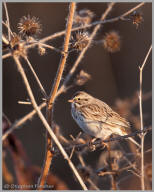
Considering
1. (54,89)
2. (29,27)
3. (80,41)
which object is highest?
(29,27)

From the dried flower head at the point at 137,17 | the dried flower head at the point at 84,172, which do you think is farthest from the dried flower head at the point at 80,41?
the dried flower head at the point at 84,172

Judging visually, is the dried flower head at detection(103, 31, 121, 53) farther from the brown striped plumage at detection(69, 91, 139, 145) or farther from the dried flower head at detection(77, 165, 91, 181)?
the dried flower head at detection(77, 165, 91, 181)

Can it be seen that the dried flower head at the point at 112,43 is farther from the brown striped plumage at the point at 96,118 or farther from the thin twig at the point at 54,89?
the brown striped plumage at the point at 96,118

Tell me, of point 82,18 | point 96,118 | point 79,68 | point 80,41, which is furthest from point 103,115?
point 79,68

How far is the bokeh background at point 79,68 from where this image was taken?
8.22 metres

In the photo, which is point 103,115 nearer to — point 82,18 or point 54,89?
point 82,18

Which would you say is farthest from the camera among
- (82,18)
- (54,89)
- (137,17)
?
(82,18)

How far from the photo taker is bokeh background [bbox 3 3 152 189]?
822 cm

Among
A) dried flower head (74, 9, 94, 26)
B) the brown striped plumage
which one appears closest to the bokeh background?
the brown striped plumage

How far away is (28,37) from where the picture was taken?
10.5 ft

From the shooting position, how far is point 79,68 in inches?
316

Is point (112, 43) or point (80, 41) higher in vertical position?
point (80, 41)

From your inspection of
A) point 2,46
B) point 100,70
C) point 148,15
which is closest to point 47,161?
point 2,46

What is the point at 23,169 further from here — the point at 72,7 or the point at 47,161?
the point at 72,7
